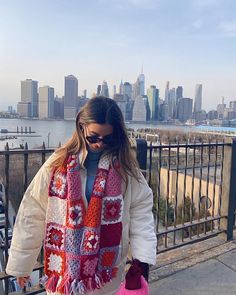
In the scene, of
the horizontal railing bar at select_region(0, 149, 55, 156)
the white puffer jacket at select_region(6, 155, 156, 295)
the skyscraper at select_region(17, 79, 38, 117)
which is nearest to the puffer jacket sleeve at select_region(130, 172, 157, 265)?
the white puffer jacket at select_region(6, 155, 156, 295)

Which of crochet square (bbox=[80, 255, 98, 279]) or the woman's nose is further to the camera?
the woman's nose

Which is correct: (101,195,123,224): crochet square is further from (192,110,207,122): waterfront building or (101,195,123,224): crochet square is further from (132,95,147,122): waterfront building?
(192,110,207,122): waterfront building

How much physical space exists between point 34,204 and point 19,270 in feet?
1.21

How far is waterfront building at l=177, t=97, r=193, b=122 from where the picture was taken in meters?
77.9

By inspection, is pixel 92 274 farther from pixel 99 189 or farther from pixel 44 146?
pixel 44 146

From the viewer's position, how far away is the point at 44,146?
2.48m

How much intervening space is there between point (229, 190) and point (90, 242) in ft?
9.66

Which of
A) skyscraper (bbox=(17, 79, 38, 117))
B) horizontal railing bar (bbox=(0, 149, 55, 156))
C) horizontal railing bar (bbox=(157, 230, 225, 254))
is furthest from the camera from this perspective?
skyscraper (bbox=(17, 79, 38, 117))

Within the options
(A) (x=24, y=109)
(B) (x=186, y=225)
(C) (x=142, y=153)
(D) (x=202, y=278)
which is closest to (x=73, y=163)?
(C) (x=142, y=153)

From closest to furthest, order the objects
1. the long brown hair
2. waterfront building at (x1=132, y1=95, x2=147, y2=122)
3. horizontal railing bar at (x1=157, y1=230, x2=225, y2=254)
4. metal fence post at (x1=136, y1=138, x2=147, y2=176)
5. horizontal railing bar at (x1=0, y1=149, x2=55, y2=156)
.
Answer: the long brown hair, horizontal railing bar at (x1=0, y1=149, x2=55, y2=156), metal fence post at (x1=136, y1=138, x2=147, y2=176), horizontal railing bar at (x1=157, y1=230, x2=225, y2=254), waterfront building at (x1=132, y1=95, x2=147, y2=122)

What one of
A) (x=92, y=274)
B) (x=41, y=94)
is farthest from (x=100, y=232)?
(x=41, y=94)

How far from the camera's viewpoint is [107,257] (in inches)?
65.5

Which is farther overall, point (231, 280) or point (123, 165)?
point (231, 280)

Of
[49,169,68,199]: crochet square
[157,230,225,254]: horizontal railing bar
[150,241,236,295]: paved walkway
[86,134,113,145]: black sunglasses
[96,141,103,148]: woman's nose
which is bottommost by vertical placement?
[150,241,236,295]: paved walkway
